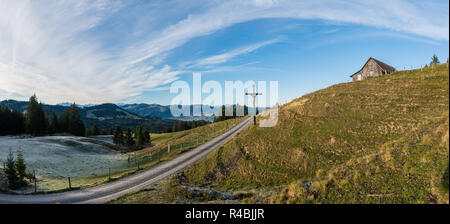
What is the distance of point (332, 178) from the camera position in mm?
11273

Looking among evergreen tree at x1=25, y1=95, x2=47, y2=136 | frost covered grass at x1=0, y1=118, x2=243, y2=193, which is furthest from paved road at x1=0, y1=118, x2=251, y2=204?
evergreen tree at x1=25, y1=95, x2=47, y2=136

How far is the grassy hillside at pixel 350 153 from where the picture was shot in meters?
9.16

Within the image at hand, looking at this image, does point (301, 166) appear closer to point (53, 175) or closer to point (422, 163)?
point (422, 163)

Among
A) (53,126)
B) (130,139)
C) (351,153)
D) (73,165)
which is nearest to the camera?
(351,153)

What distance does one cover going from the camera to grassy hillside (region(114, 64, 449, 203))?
30.0ft

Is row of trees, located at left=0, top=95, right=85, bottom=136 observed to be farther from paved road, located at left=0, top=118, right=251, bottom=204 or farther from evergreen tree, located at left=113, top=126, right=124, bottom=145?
paved road, located at left=0, top=118, right=251, bottom=204

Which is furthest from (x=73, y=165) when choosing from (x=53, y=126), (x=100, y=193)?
(x=53, y=126)

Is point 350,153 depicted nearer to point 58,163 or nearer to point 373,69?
point 58,163

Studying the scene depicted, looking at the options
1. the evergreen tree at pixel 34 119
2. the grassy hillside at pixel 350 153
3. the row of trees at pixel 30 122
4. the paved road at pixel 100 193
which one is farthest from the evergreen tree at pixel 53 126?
the grassy hillside at pixel 350 153

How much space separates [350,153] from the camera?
17.0 m

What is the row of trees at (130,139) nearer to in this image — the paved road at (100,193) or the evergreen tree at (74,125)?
the evergreen tree at (74,125)
